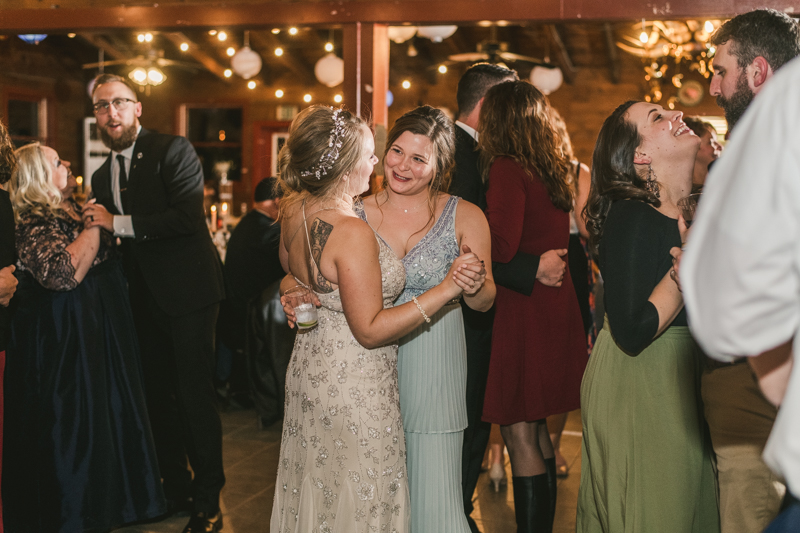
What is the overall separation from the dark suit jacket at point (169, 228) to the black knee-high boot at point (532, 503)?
4.70 ft

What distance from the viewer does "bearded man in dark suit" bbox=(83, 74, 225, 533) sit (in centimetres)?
284

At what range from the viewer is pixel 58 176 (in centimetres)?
273

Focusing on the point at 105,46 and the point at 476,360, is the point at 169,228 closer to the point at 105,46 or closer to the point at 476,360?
the point at 476,360

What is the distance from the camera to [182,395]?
9.32ft

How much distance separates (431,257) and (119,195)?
1578 mm

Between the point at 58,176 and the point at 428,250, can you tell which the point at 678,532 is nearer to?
the point at 428,250

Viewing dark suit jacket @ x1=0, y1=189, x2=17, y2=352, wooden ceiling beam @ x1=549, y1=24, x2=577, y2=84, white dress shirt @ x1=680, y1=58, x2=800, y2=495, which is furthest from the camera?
wooden ceiling beam @ x1=549, y1=24, x2=577, y2=84

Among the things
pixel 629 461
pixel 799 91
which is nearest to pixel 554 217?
pixel 629 461

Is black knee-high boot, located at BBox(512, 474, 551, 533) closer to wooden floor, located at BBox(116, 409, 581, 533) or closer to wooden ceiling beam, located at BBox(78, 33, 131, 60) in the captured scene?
wooden floor, located at BBox(116, 409, 581, 533)

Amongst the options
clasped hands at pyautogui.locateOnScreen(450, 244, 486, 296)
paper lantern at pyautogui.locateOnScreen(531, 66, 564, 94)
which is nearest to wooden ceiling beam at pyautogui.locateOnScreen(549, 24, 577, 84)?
paper lantern at pyautogui.locateOnScreen(531, 66, 564, 94)

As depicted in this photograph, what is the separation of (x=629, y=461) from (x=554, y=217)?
102 centimetres

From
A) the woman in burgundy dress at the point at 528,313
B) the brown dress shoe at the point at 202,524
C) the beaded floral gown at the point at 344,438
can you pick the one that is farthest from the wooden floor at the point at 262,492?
→ the beaded floral gown at the point at 344,438

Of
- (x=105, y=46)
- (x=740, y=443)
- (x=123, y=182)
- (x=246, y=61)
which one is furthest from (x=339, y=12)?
(x=105, y=46)

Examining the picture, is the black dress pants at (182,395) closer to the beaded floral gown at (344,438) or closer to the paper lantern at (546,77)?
the beaded floral gown at (344,438)
